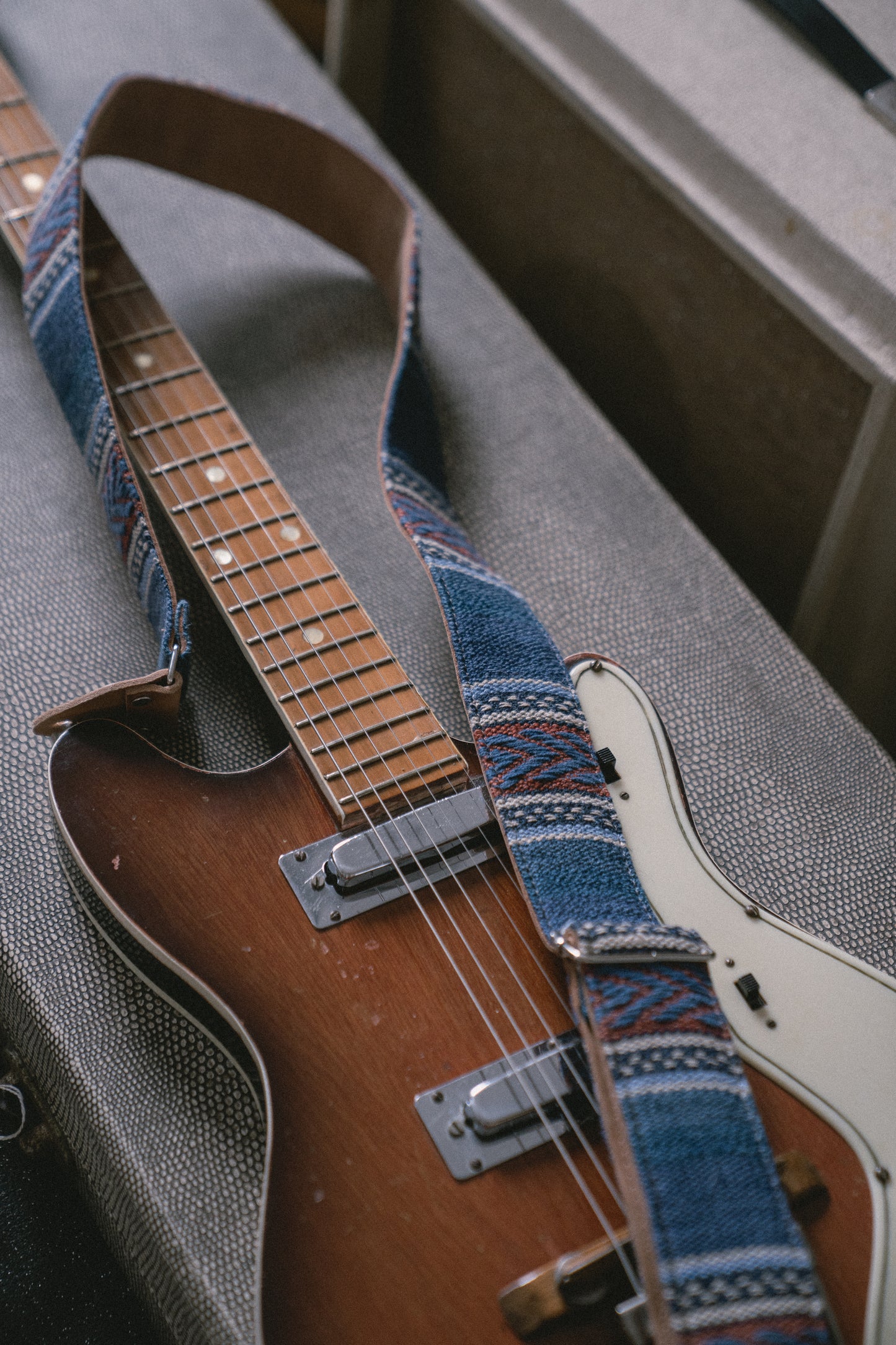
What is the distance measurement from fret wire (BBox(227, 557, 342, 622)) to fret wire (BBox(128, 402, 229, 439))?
0.49 ft

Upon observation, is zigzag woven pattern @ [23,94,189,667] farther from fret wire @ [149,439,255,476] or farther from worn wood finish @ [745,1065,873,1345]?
worn wood finish @ [745,1065,873,1345]

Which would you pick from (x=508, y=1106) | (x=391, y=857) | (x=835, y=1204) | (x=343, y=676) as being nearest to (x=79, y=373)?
(x=343, y=676)

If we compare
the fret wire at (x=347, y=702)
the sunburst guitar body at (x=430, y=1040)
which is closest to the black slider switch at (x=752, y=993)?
the sunburst guitar body at (x=430, y=1040)

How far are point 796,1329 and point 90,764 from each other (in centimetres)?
38

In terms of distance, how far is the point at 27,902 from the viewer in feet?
1.78

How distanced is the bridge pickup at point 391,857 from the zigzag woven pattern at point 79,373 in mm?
138

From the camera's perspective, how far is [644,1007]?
17.5 inches

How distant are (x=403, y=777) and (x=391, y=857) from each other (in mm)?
45

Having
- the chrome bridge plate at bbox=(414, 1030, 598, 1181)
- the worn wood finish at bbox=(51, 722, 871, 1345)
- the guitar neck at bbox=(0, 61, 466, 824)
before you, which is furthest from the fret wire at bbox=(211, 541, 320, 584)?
the chrome bridge plate at bbox=(414, 1030, 598, 1181)

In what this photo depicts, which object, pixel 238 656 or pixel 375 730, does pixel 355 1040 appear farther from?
pixel 238 656

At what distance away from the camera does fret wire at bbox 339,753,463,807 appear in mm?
525

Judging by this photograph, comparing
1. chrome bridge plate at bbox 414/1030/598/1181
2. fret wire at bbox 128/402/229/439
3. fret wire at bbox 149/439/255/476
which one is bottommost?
chrome bridge plate at bbox 414/1030/598/1181

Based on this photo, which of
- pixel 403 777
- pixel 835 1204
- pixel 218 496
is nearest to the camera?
pixel 835 1204

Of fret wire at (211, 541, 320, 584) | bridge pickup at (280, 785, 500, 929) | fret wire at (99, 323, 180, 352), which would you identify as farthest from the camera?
fret wire at (99, 323, 180, 352)
